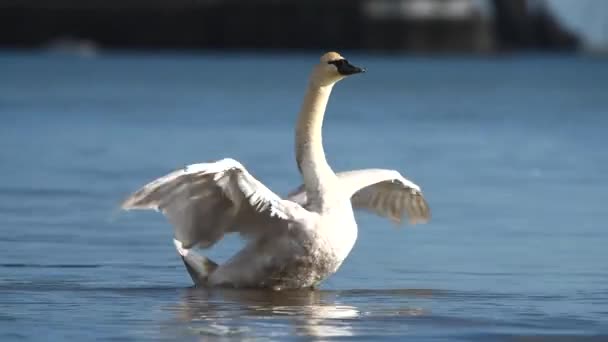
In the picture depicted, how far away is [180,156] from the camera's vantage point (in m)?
23.5

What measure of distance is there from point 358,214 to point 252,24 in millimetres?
93703

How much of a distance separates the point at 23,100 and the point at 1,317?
98.7 feet

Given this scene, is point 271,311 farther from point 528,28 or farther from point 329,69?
point 528,28

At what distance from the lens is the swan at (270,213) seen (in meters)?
11.5

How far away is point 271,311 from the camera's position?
11219 millimetres

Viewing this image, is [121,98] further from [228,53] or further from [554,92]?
[228,53]

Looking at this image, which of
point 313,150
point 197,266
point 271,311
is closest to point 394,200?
point 313,150

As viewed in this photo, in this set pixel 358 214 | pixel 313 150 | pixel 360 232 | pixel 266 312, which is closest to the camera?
pixel 266 312

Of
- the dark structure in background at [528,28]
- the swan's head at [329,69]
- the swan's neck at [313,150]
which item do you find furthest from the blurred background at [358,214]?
the dark structure in background at [528,28]

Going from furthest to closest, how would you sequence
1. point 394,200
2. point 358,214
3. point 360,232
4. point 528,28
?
1. point 528,28
2. point 358,214
3. point 360,232
4. point 394,200

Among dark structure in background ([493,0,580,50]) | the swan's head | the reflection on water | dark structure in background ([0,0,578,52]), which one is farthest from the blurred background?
dark structure in background ([493,0,580,50])

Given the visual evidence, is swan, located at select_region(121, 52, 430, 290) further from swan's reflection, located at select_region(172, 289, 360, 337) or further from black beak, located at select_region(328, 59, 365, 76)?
swan's reflection, located at select_region(172, 289, 360, 337)

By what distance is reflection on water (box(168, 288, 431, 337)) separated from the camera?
10.5 m

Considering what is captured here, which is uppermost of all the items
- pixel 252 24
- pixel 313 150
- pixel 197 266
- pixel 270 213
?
pixel 252 24
